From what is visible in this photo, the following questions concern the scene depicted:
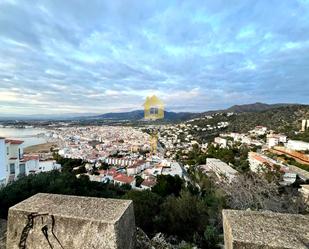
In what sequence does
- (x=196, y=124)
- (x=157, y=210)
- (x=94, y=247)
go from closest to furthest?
(x=94, y=247), (x=157, y=210), (x=196, y=124)

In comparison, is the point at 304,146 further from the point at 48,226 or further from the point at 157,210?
the point at 48,226

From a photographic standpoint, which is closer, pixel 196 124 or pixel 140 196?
pixel 140 196

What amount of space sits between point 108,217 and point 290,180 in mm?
19644

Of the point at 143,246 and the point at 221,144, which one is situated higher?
the point at 143,246

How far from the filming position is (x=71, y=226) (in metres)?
1.25

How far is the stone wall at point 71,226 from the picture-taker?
1.20m

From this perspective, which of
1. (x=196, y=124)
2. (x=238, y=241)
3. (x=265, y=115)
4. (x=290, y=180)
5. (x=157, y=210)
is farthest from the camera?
(x=196, y=124)

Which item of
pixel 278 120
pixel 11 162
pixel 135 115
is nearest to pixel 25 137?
pixel 135 115

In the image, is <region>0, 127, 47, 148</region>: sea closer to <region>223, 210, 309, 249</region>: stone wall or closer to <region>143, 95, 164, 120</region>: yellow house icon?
<region>143, 95, 164, 120</region>: yellow house icon

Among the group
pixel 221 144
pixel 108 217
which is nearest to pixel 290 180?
pixel 108 217

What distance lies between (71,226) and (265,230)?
108cm

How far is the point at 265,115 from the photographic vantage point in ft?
181

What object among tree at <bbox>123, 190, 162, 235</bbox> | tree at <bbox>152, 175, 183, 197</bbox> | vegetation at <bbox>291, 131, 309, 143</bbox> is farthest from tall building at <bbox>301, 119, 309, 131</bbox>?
tree at <bbox>123, 190, 162, 235</bbox>

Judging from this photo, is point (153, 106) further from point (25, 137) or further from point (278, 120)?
point (25, 137)
